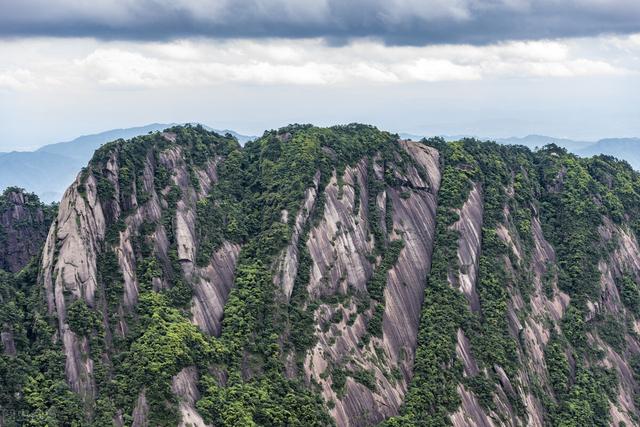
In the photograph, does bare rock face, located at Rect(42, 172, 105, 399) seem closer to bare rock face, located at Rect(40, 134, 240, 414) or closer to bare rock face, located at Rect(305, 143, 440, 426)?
bare rock face, located at Rect(40, 134, 240, 414)

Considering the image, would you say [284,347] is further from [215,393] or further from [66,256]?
[66,256]

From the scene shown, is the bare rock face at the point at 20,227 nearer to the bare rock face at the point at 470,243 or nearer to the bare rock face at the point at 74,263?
the bare rock face at the point at 74,263

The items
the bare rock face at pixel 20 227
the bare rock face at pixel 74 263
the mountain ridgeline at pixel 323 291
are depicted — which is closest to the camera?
the bare rock face at pixel 74 263

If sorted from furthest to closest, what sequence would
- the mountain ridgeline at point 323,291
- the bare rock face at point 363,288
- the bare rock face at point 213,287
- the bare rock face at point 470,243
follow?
the bare rock face at point 470,243
the bare rock face at point 213,287
the bare rock face at point 363,288
the mountain ridgeline at point 323,291

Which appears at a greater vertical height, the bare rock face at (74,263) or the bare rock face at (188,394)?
the bare rock face at (74,263)

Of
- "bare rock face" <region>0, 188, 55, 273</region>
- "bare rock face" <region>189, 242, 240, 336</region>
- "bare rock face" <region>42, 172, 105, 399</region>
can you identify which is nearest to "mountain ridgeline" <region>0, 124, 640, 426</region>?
"bare rock face" <region>42, 172, 105, 399</region>

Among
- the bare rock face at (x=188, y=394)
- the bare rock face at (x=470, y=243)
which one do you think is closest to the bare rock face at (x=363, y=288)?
the bare rock face at (x=470, y=243)

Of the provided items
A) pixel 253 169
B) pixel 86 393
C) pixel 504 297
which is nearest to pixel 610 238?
pixel 504 297

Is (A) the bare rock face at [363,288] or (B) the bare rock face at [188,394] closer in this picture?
(B) the bare rock face at [188,394]
